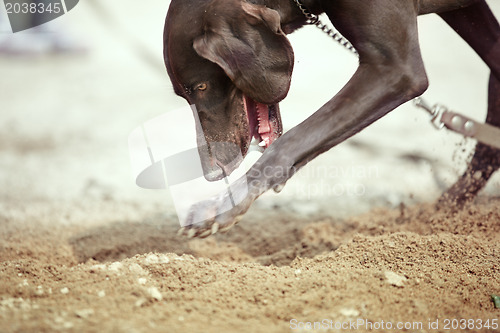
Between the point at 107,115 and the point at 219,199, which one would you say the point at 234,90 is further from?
the point at 107,115

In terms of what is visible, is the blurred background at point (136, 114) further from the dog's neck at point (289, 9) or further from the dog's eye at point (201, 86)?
the dog's neck at point (289, 9)

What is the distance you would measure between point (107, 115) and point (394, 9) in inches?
158

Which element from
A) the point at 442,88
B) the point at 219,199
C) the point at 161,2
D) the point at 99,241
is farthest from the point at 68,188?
the point at 161,2

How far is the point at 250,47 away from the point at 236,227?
1.60 metres

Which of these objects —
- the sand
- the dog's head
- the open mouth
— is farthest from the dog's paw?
the open mouth

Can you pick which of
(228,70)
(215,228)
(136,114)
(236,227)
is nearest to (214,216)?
(215,228)

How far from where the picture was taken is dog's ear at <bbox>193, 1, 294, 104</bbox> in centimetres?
216

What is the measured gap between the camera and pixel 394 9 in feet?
7.14

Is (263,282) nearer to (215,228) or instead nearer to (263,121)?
(215,228)

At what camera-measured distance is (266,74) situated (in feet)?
7.32

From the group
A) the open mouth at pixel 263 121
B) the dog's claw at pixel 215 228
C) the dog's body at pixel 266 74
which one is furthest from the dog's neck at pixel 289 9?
the dog's claw at pixel 215 228

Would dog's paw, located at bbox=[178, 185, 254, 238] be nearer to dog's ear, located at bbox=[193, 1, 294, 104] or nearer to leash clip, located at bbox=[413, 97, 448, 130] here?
dog's ear, located at bbox=[193, 1, 294, 104]

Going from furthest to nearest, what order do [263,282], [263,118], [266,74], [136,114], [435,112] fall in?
[136,114] → [435,112] → [263,118] → [266,74] → [263,282]

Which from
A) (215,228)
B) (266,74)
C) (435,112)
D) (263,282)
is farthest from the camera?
(435,112)
